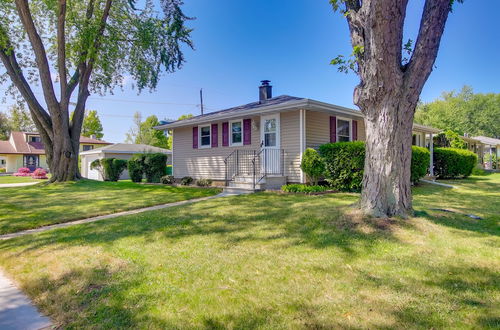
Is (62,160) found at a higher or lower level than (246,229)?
higher

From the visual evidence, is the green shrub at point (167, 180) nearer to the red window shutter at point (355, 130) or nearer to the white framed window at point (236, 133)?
the white framed window at point (236, 133)

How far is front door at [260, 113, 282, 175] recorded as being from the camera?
430 inches

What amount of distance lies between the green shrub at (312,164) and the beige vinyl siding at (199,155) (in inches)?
92.8

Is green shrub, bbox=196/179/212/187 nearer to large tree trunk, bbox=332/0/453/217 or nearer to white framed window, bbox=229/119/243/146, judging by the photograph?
white framed window, bbox=229/119/243/146

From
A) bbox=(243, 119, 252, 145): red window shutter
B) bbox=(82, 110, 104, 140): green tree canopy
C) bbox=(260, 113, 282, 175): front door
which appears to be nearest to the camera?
bbox=(260, 113, 282, 175): front door

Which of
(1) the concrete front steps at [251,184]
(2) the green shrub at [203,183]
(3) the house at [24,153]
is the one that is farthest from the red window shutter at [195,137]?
(3) the house at [24,153]

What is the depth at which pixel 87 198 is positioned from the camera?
8906mm

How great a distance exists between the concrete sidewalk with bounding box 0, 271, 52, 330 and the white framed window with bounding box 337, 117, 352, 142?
10897 mm

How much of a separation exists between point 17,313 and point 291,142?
29.6 ft

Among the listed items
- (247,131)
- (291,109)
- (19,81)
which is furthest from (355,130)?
(19,81)

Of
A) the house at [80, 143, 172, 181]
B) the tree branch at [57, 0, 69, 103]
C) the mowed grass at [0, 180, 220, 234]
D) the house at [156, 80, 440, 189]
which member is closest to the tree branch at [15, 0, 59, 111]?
the tree branch at [57, 0, 69, 103]

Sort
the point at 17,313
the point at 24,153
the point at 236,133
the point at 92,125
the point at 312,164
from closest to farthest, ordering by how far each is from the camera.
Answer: the point at 17,313
the point at 312,164
the point at 236,133
the point at 24,153
the point at 92,125

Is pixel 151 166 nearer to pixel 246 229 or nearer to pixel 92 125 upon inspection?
A: pixel 246 229

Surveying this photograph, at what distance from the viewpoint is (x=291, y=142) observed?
34.9ft
